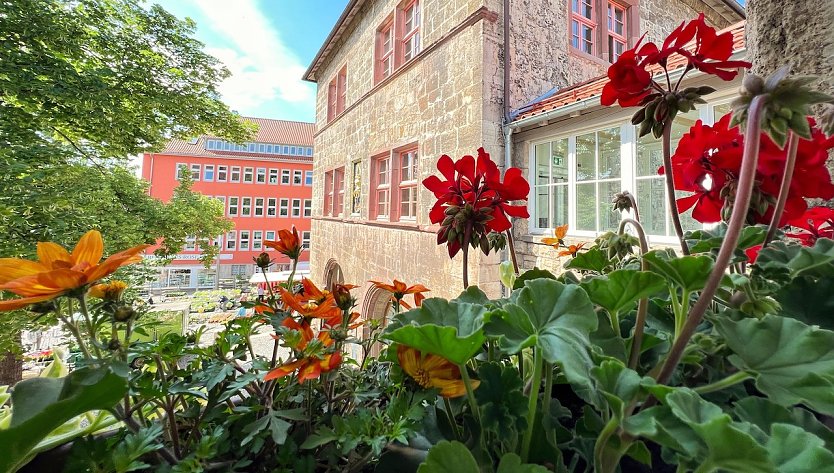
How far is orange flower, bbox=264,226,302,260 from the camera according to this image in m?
0.71

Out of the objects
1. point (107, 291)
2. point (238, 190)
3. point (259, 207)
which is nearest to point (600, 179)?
point (107, 291)

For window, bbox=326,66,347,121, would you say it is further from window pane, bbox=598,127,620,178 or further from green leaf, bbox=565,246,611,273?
green leaf, bbox=565,246,611,273

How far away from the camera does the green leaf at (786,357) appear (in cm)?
26

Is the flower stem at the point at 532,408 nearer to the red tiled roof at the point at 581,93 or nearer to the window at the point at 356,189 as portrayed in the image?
the red tiled roof at the point at 581,93

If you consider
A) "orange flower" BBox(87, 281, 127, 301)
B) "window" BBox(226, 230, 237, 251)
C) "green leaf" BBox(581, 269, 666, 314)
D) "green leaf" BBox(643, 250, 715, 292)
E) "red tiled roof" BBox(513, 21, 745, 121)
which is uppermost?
"red tiled roof" BBox(513, 21, 745, 121)

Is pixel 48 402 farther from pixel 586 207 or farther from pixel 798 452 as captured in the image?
pixel 586 207

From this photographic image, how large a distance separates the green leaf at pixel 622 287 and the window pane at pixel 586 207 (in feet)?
10.2

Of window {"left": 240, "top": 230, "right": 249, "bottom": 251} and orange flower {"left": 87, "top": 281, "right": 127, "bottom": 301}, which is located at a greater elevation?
window {"left": 240, "top": 230, "right": 249, "bottom": 251}

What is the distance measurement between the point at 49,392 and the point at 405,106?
5.20 meters

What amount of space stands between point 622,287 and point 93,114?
7097mm

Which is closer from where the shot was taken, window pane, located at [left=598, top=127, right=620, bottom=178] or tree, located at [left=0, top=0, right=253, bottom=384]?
window pane, located at [left=598, top=127, right=620, bottom=178]

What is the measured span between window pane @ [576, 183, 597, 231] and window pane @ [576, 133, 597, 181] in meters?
0.09

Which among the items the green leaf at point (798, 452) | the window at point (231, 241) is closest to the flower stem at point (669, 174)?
the green leaf at point (798, 452)

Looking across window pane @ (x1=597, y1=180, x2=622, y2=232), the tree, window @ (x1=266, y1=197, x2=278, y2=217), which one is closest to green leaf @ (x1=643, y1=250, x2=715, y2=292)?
window pane @ (x1=597, y1=180, x2=622, y2=232)
